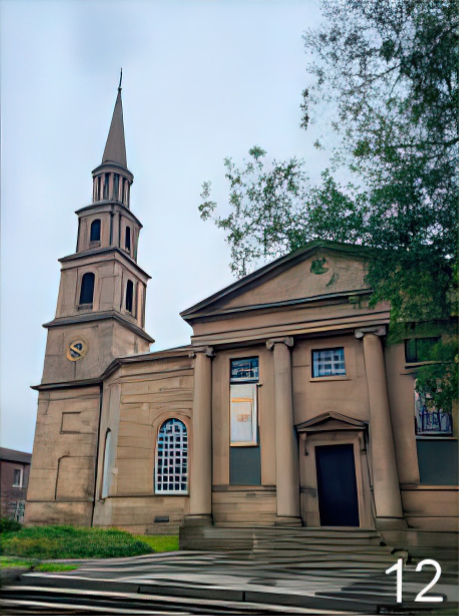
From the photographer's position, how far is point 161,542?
12922 millimetres

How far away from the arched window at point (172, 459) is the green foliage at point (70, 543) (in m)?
1.51

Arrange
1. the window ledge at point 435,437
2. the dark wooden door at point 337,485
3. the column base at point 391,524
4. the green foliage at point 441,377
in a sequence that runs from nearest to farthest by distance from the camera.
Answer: the green foliage at point 441,377 → the window ledge at point 435,437 → the column base at point 391,524 → the dark wooden door at point 337,485

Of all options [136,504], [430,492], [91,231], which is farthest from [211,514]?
[91,231]

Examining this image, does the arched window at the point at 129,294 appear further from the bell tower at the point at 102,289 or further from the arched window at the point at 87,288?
the arched window at the point at 87,288

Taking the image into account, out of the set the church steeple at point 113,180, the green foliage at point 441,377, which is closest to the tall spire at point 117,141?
the church steeple at point 113,180

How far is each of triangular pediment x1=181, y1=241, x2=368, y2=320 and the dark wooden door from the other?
3788 millimetres

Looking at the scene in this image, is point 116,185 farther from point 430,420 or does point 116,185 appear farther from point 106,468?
point 430,420

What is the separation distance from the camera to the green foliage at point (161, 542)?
41.3 ft

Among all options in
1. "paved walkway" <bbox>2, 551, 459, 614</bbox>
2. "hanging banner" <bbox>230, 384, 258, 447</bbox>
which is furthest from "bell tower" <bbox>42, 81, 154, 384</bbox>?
"paved walkway" <bbox>2, 551, 459, 614</bbox>

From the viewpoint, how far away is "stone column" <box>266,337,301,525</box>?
41.0ft

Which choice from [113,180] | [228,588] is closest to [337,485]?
[228,588]

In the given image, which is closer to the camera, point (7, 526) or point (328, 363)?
point (7, 526)

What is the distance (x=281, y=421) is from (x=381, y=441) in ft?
8.03

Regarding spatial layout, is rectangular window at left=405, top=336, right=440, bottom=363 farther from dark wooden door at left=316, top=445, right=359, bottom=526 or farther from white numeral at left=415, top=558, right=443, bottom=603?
white numeral at left=415, top=558, right=443, bottom=603
